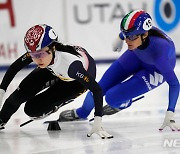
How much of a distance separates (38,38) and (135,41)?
0.85 meters

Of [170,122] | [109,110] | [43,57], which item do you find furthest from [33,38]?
[109,110]

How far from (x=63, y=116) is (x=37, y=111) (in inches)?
22.0

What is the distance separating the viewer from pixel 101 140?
150 inches

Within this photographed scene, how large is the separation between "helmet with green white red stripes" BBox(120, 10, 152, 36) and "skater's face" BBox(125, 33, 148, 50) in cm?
6

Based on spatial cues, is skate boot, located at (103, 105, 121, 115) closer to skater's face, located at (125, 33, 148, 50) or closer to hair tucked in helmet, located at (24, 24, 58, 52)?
skater's face, located at (125, 33, 148, 50)

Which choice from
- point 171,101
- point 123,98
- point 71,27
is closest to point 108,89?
point 123,98

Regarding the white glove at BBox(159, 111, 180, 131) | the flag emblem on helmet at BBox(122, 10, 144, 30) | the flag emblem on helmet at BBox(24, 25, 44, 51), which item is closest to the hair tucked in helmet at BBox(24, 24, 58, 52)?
the flag emblem on helmet at BBox(24, 25, 44, 51)

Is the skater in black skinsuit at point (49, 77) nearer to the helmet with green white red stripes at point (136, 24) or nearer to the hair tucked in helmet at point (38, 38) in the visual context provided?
the hair tucked in helmet at point (38, 38)

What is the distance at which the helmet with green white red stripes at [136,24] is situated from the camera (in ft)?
13.4

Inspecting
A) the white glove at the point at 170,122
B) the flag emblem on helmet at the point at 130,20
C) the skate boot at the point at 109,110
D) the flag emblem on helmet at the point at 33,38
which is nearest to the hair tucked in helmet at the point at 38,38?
the flag emblem on helmet at the point at 33,38

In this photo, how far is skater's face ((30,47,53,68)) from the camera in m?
3.79

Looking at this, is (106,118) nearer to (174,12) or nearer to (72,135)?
(72,135)

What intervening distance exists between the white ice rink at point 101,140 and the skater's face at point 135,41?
667mm

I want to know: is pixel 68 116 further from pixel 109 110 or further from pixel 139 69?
pixel 139 69
